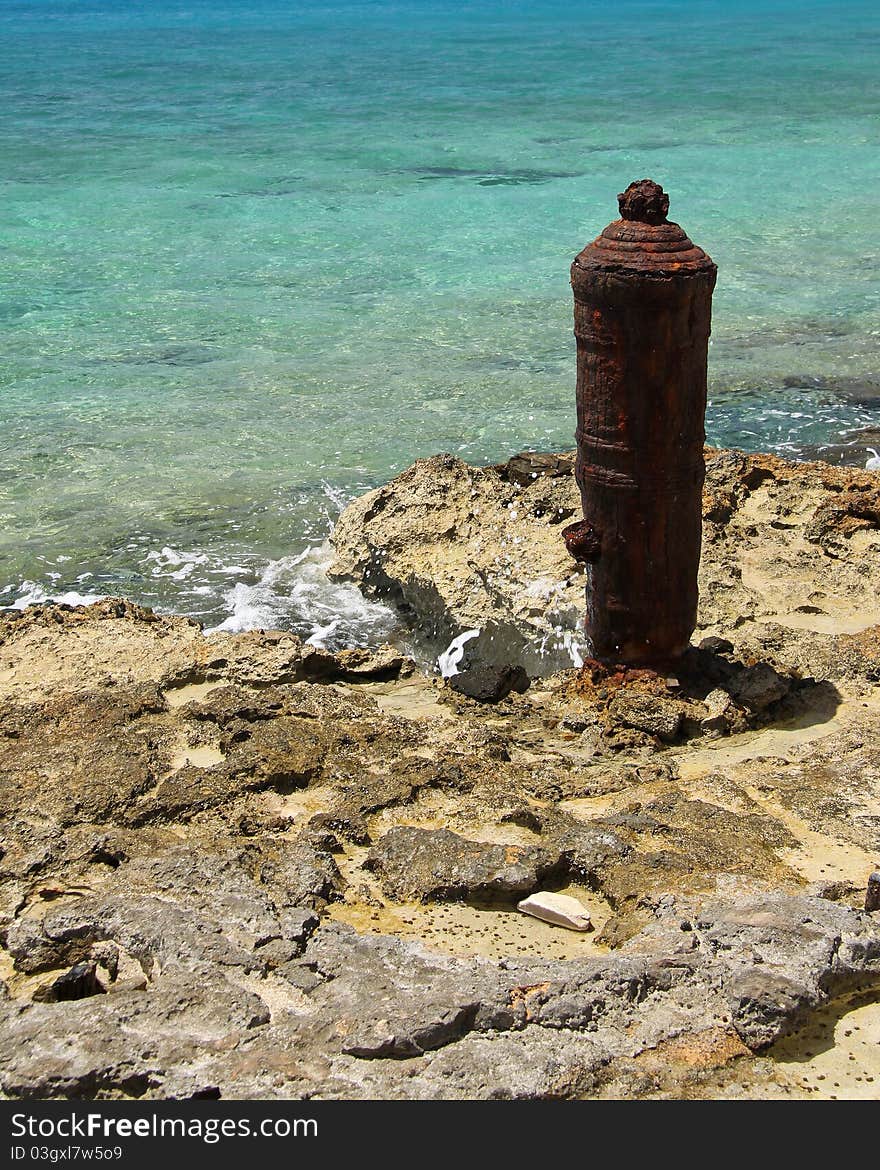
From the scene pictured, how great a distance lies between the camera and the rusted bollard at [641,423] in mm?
4996

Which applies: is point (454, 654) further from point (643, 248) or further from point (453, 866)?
point (453, 866)

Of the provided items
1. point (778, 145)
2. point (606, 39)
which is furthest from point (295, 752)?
point (606, 39)

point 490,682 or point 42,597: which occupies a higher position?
point 490,682

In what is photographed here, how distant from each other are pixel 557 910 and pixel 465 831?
632 mm

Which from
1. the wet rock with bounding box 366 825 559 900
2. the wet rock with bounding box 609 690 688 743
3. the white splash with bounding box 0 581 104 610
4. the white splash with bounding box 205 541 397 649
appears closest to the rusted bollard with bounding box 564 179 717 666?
the wet rock with bounding box 609 690 688 743

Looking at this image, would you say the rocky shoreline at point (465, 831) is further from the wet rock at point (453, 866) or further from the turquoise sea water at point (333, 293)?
the turquoise sea water at point (333, 293)

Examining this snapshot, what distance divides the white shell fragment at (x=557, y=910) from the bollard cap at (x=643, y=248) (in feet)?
7.66

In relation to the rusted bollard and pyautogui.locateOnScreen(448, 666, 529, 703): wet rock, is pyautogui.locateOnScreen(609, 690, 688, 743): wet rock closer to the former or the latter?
the rusted bollard

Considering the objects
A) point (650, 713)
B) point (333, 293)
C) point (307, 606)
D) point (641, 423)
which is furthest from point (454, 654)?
point (333, 293)

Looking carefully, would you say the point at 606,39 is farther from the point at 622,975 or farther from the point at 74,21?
the point at 622,975

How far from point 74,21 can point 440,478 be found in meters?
77.9

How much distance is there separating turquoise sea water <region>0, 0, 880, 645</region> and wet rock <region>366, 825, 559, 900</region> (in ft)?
9.30

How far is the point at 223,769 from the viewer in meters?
4.84

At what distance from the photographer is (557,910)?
12.9 ft
